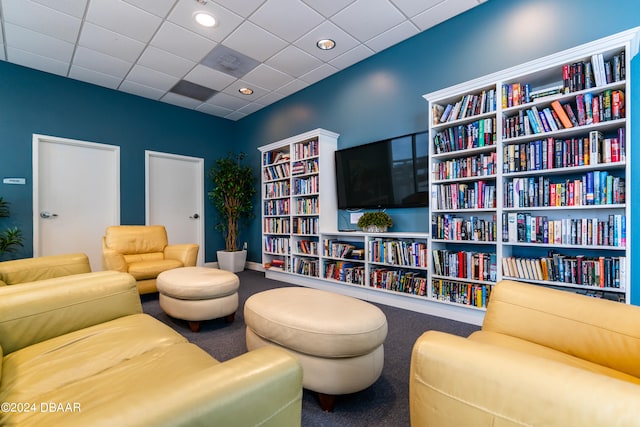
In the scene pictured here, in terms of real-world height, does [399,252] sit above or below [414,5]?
below

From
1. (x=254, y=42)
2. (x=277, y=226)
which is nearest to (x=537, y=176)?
(x=254, y=42)

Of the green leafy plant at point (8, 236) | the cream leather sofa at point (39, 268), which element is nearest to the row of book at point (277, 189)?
the cream leather sofa at point (39, 268)

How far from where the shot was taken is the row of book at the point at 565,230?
1948 mm

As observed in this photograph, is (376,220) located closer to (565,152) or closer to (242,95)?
(565,152)

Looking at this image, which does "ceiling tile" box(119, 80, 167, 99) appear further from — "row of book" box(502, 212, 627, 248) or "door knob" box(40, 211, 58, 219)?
"row of book" box(502, 212, 627, 248)

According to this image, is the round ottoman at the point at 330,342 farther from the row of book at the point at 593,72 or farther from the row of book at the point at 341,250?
the row of book at the point at 593,72

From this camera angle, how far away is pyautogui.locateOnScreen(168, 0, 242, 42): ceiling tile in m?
2.73

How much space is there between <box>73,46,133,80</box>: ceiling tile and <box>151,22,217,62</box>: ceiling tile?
0.74 m

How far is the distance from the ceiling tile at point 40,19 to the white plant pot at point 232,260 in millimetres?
3400

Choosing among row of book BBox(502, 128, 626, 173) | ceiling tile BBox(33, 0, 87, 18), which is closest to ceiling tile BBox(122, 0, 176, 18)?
ceiling tile BBox(33, 0, 87, 18)

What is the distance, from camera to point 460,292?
2605mm

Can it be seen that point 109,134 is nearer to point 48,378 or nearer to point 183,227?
point 183,227

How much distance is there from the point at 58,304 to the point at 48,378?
464mm

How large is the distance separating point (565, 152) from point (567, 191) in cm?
29
